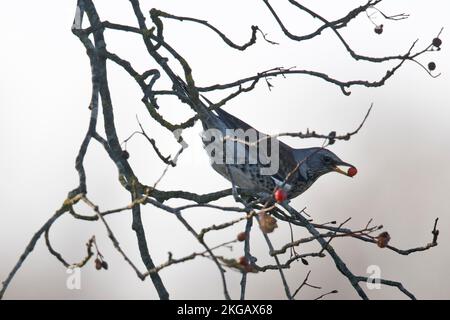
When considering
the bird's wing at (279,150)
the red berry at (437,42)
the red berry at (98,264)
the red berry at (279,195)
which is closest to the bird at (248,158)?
the bird's wing at (279,150)

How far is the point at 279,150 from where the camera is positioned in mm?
9367

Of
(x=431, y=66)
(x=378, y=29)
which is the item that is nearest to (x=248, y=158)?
(x=378, y=29)

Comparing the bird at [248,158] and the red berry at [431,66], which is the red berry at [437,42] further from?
the bird at [248,158]

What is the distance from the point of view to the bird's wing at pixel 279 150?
27.5 ft

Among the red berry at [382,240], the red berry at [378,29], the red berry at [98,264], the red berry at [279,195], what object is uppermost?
the red berry at [378,29]

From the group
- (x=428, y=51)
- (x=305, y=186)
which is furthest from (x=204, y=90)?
(x=305, y=186)

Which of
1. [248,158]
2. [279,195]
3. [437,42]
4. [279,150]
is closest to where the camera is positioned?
[279,195]

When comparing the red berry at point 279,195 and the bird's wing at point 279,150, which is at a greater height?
the bird's wing at point 279,150

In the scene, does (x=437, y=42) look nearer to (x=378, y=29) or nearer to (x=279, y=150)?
(x=378, y=29)

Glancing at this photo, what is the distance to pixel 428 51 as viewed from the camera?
6.83 m

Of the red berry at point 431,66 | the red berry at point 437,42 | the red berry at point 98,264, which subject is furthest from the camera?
the red berry at point 431,66
